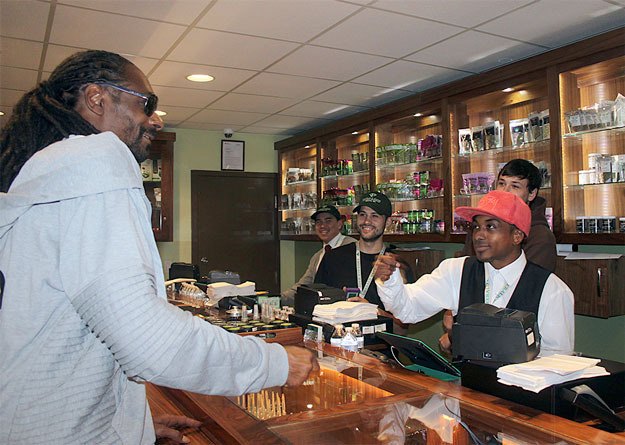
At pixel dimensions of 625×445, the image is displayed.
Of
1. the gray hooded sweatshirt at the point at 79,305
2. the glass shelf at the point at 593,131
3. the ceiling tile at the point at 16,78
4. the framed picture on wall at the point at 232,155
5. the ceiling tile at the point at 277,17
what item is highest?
the ceiling tile at the point at 16,78

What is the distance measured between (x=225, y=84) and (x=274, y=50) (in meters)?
0.97

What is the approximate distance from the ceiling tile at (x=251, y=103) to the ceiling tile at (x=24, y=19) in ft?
6.10

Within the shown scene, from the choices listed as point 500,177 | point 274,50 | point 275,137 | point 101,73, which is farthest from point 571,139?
point 275,137

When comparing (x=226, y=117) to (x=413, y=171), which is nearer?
(x=413, y=171)

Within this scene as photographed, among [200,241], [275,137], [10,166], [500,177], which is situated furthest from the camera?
[275,137]

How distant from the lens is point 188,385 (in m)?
0.97

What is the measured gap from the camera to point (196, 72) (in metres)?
4.24

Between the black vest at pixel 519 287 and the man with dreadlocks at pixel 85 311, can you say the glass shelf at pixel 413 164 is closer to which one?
the black vest at pixel 519 287

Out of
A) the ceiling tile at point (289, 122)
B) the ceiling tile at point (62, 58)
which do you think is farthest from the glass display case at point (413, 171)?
the ceiling tile at point (62, 58)

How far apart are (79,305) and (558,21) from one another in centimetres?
324

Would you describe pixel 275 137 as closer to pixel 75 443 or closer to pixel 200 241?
pixel 200 241

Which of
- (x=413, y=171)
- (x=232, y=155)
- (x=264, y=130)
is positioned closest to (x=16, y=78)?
(x=232, y=155)

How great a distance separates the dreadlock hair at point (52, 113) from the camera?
1121mm

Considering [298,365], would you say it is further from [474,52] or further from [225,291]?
[474,52]
